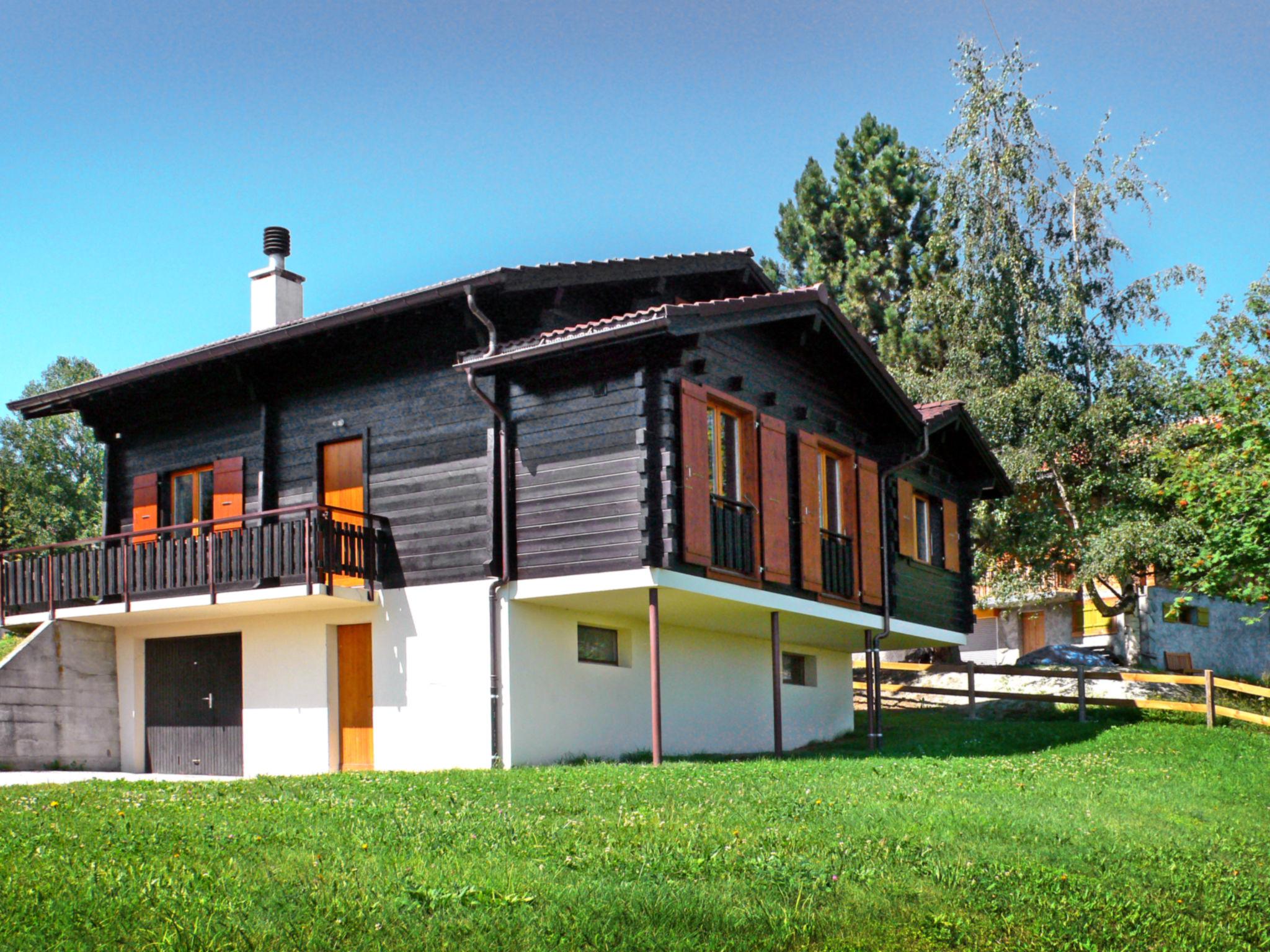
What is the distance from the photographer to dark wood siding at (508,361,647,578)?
15.5 meters

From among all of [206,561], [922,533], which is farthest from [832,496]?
[206,561]

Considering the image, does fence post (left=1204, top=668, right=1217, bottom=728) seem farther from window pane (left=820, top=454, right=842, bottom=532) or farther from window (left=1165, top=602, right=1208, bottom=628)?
window (left=1165, top=602, right=1208, bottom=628)

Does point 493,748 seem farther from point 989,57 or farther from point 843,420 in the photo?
point 989,57

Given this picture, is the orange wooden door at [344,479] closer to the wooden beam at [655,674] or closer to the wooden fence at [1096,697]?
the wooden beam at [655,674]

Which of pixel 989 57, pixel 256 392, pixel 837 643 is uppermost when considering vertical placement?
pixel 989 57

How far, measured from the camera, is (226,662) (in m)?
18.5

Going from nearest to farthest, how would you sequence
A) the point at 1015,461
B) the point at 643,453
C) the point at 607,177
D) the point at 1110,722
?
the point at 643,453 → the point at 607,177 → the point at 1110,722 → the point at 1015,461

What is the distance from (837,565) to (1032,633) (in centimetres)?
2546

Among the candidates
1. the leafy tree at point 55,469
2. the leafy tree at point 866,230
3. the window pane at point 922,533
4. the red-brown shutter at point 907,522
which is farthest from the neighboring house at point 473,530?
the leafy tree at point 55,469

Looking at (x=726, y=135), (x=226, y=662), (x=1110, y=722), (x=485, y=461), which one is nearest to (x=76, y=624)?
(x=226, y=662)

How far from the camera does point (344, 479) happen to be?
59.0ft

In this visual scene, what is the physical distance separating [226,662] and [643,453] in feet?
23.1

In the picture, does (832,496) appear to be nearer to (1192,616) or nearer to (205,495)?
(205,495)

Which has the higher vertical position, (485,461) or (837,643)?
(485,461)
